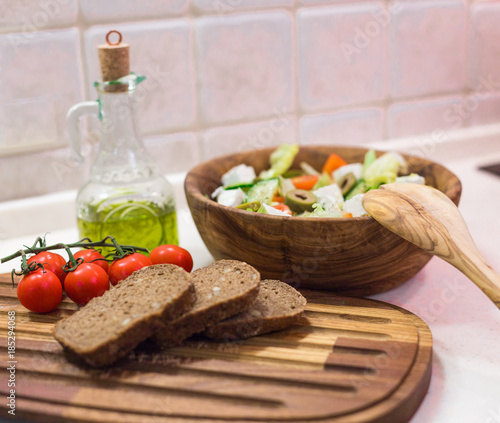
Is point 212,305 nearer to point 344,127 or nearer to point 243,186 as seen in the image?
point 243,186

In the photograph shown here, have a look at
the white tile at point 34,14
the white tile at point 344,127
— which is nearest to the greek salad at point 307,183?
the white tile at point 344,127

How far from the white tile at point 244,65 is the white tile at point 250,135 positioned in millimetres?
26

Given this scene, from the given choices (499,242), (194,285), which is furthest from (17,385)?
(499,242)

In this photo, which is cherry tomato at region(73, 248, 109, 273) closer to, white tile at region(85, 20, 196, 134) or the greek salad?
the greek salad

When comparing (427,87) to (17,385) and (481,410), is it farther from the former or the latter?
(17,385)

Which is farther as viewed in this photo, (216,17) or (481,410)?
(216,17)

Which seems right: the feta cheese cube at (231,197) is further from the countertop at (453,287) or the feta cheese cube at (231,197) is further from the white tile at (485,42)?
the white tile at (485,42)

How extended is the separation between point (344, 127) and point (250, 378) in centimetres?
102

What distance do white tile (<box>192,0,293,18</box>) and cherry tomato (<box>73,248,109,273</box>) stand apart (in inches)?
25.7

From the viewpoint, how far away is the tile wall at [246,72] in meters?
1.23

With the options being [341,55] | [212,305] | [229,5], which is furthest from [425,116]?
[212,305]

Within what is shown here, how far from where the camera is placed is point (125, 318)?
2.42ft

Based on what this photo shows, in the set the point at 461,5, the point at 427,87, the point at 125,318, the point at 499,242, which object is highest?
the point at 461,5

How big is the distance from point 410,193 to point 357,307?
204 mm
